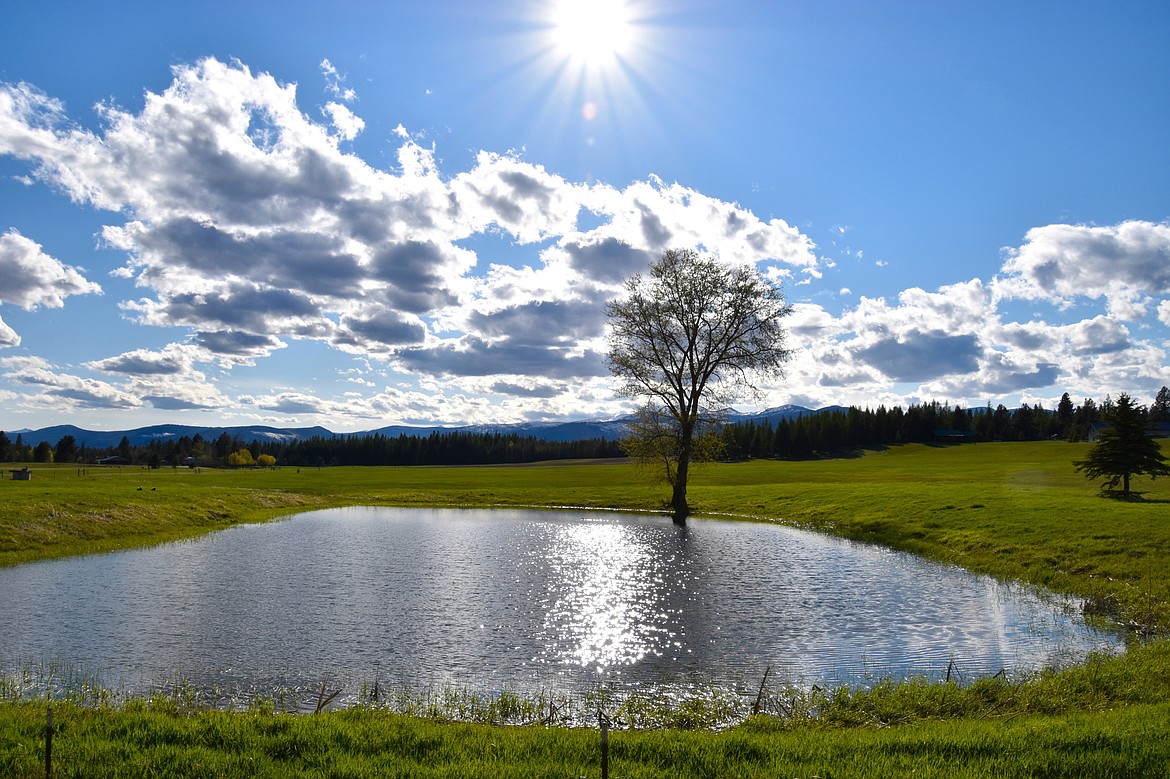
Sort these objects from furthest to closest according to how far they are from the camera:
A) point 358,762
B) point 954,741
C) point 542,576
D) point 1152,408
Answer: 1. point 1152,408
2. point 542,576
3. point 954,741
4. point 358,762

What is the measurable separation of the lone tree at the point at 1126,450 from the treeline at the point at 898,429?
11131 cm

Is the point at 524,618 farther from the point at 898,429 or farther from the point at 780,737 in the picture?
the point at 898,429

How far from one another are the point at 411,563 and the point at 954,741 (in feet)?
78.4

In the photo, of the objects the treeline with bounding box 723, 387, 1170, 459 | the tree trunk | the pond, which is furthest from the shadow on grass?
the treeline with bounding box 723, 387, 1170, 459

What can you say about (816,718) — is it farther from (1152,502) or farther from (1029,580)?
(1152,502)

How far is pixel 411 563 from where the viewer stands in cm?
2986

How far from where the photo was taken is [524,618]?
2002 centimetres

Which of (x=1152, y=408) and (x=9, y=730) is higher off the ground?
(x=1152, y=408)

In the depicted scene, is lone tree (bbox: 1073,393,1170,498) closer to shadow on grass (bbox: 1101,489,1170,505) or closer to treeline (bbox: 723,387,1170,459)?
shadow on grass (bbox: 1101,489,1170,505)

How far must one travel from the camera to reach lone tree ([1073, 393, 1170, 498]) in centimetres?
4206

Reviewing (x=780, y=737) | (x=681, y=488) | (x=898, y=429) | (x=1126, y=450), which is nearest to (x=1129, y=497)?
(x=1126, y=450)

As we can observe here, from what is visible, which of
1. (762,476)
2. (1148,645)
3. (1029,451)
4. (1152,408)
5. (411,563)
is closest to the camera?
(1148,645)

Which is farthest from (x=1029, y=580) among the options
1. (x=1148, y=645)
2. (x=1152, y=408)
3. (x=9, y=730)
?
(x=1152, y=408)

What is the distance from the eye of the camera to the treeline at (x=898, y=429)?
16250cm
